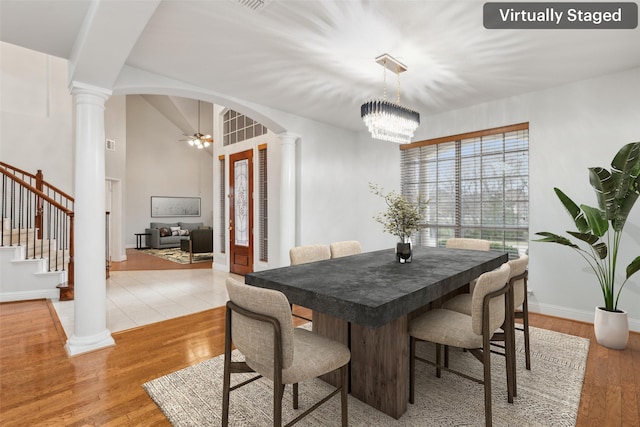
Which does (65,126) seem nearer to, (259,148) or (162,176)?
(259,148)

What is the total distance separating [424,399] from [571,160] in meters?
3.23

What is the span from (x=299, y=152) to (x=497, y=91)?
2.73m

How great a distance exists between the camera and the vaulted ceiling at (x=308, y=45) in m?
2.18

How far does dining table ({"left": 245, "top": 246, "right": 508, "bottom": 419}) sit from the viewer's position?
5.00 feet

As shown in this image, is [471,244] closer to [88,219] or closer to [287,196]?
[287,196]

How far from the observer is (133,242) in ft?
34.9

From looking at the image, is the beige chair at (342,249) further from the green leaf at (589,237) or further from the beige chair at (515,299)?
the green leaf at (589,237)

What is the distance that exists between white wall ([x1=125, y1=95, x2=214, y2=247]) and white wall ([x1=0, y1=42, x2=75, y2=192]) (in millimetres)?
4305

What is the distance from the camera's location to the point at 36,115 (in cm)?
599

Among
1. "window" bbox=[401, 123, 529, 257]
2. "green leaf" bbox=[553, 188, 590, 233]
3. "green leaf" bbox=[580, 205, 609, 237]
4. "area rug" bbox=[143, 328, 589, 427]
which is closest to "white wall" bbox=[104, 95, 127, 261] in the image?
"area rug" bbox=[143, 328, 589, 427]

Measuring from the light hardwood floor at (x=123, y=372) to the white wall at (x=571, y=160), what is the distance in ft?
1.08

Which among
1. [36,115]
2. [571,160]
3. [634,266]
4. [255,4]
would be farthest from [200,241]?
[634,266]

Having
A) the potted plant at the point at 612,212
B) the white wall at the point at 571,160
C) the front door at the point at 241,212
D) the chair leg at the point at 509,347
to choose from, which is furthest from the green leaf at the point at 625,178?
the front door at the point at 241,212

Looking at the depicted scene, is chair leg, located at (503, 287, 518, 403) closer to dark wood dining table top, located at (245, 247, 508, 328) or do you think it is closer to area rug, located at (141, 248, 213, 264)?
dark wood dining table top, located at (245, 247, 508, 328)
